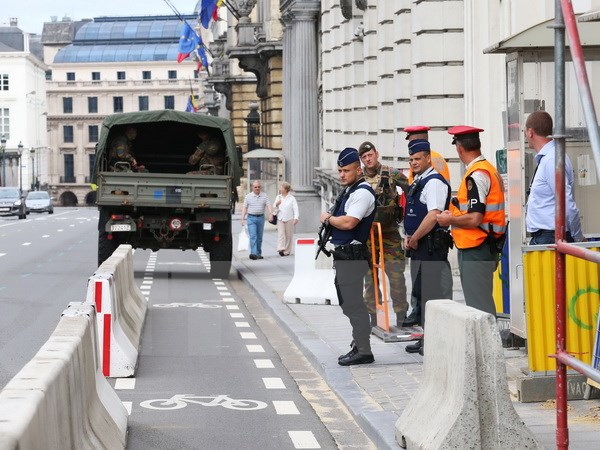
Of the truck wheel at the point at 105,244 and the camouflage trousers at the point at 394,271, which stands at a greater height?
the camouflage trousers at the point at 394,271

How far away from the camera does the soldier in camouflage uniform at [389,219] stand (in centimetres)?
1395

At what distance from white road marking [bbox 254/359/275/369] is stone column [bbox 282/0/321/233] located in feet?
94.4

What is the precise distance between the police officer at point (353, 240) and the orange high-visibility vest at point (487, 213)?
79 centimetres

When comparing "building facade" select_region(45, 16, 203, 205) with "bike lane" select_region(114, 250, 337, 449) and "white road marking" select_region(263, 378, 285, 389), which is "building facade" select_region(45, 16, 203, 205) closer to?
"bike lane" select_region(114, 250, 337, 449)

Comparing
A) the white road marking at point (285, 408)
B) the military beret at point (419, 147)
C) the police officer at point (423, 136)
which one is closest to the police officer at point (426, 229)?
the military beret at point (419, 147)

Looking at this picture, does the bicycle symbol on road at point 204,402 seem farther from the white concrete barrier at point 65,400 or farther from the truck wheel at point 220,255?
the truck wheel at point 220,255

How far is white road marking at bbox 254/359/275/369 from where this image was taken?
44.0 feet

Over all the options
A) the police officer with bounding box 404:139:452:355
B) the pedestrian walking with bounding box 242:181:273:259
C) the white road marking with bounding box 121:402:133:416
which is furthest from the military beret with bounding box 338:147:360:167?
the pedestrian walking with bounding box 242:181:273:259

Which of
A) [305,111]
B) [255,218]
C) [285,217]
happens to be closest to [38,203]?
[305,111]

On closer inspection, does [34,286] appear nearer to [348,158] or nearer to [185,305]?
[185,305]

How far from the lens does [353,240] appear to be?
40.5 feet

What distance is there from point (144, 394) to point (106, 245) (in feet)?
49.3

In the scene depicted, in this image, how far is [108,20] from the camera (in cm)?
16700

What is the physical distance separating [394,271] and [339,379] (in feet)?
8.78
